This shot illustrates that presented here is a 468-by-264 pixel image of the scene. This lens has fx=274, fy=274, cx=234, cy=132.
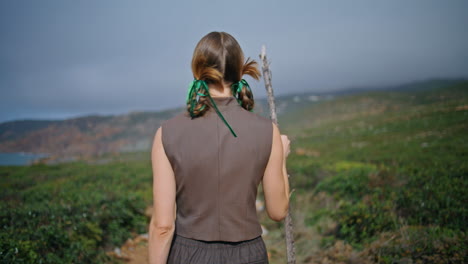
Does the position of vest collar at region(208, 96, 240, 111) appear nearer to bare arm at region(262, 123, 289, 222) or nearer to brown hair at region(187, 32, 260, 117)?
brown hair at region(187, 32, 260, 117)

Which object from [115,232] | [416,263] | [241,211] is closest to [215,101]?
[241,211]

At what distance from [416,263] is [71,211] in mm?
6493

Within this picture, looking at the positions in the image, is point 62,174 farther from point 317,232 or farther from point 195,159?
point 195,159

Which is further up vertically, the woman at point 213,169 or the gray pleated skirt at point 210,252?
the woman at point 213,169

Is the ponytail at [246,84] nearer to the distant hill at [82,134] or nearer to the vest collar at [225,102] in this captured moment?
the vest collar at [225,102]

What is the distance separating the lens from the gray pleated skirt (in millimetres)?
1456

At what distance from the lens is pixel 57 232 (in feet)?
15.2

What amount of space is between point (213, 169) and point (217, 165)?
0.03 m

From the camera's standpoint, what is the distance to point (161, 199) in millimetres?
1404

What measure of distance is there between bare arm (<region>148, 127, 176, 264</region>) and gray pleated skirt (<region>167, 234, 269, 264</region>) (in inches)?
3.5

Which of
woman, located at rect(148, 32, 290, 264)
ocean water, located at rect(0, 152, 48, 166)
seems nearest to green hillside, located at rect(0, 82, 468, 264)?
woman, located at rect(148, 32, 290, 264)

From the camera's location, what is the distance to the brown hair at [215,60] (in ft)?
4.44

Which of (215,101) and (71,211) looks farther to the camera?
(71,211)

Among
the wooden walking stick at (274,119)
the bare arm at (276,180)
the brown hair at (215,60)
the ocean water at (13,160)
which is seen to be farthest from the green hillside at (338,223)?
the ocean water at (13,160)
